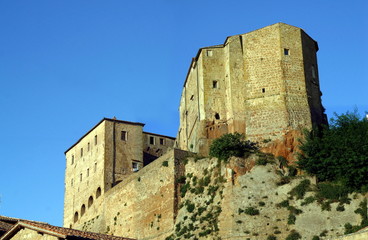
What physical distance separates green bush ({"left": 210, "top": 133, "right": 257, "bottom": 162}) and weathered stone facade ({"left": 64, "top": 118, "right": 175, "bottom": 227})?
46.5ft

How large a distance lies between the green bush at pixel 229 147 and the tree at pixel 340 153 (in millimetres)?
4367

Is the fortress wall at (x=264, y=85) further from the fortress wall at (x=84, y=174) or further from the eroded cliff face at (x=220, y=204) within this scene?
the fortress wall at (x=84, y=174)

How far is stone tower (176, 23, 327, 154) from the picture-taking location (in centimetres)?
5631

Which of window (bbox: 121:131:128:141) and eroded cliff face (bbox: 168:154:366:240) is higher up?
window (bbox: 121:131:128:141)

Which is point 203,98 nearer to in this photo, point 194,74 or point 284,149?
point 194,74

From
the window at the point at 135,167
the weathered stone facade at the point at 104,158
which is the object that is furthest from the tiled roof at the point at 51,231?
the window at the point at 135,167

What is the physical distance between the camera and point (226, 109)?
193 ft

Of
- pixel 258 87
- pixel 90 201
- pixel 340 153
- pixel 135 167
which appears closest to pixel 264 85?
pixel 258 87

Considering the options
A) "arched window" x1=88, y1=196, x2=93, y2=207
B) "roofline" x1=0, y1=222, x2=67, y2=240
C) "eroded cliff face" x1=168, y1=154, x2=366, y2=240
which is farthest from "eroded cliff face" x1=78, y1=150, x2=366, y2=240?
"roofline" x1=0, y1=222, x2=67, y2=240

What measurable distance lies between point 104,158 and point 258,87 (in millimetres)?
17462

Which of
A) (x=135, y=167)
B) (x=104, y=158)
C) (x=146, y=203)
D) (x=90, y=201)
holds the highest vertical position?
(x=104, y=158)

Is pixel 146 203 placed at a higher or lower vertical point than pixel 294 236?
higher

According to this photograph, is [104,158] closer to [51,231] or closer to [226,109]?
[226,109]

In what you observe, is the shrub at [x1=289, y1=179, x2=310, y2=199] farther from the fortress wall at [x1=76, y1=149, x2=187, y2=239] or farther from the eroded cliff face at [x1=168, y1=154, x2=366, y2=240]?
the fortress wall at [x1=76, y1=149, x2=187, y2=239]
